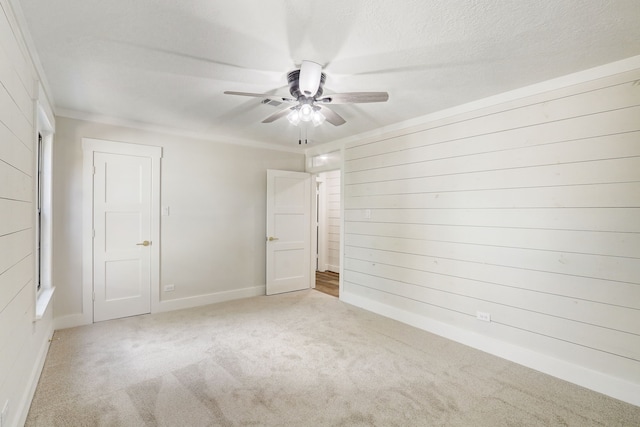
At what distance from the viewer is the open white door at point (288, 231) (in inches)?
195

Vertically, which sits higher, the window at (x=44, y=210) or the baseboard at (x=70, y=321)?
the window at (x=44, y=210)

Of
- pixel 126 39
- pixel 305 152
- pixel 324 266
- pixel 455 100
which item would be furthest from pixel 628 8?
pixel 324 266

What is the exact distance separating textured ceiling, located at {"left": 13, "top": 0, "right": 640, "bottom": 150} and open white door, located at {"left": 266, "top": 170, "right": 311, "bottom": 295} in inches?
79.9

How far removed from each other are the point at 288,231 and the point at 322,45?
3.41 m

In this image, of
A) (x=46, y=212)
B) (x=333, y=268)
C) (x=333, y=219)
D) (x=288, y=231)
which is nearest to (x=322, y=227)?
(x=333, y=219)

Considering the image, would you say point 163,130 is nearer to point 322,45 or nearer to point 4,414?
point 322,45

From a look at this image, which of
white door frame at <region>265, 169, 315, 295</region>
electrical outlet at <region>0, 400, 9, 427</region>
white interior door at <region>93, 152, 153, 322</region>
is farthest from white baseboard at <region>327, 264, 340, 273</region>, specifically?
electrical outlet at <region>0, 400, 9, 427</region>

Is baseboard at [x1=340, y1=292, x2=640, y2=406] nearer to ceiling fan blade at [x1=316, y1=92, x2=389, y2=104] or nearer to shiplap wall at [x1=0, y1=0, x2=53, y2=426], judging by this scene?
ceiling fan blade at [x1=316, y1=92, x2=389, y2=104]

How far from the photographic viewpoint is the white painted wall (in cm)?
350

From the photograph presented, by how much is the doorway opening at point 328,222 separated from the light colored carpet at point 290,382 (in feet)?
12.2

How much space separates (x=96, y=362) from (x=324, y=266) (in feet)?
16.5

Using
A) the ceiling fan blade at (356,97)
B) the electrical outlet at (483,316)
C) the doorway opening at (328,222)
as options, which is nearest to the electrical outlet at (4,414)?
the ceiling fan blade at (356,97)

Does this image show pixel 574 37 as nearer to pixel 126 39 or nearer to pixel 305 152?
pixel 126 39

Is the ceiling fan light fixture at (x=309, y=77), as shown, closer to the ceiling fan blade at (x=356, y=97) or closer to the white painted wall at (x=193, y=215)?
the ceiling fan blade at (x=356, y=97)
